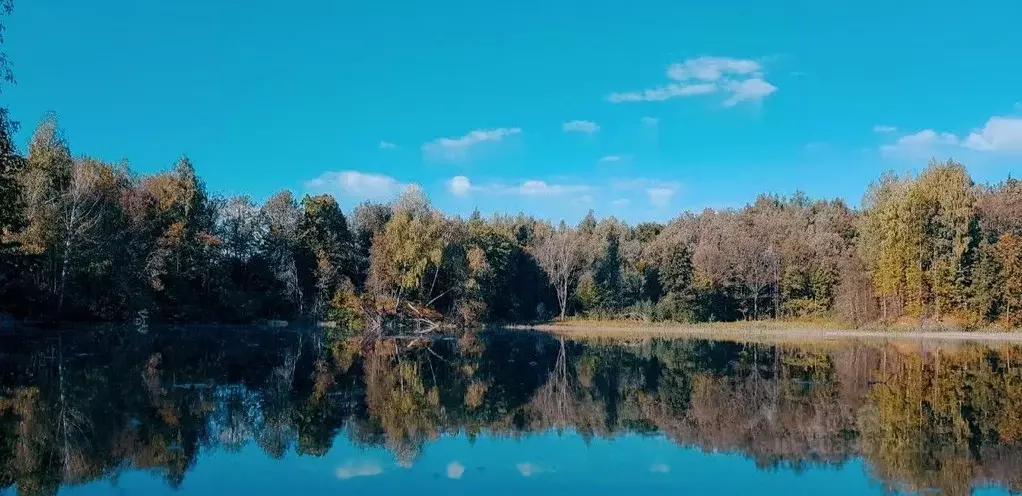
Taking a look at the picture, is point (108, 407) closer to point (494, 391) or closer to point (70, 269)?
point (494, 391)

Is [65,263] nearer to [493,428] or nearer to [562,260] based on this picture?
[493,428]

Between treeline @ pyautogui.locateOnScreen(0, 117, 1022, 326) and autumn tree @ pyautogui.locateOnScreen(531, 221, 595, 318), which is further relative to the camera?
autumn tree @ pyautogui.locateOnScreen(531, 221, 595, 318)

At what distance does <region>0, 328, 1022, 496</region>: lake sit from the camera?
381 inches

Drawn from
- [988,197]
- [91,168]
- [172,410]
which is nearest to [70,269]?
[91,168]

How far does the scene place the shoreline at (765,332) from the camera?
46.8 m

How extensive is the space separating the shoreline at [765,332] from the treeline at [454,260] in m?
2.89

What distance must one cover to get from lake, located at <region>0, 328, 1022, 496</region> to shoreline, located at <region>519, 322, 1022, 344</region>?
81.8 ft

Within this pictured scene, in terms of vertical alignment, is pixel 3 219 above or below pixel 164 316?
above

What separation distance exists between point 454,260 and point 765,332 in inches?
1024

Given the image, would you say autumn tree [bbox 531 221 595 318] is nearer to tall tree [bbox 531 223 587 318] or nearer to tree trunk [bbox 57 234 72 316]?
tall tree [bbox 531 223 587 318]

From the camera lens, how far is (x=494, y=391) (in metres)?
18.6

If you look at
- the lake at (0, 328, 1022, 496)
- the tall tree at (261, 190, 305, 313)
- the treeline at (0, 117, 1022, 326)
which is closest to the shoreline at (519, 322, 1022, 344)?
the treeline at (0, 117, 1022, 326)

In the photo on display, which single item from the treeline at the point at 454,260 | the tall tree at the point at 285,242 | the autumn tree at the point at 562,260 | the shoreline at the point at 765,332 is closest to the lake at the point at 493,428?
the treeline at the point at 454,260

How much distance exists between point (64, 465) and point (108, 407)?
484cm
